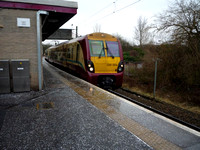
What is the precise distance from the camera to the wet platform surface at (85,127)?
2.90 m

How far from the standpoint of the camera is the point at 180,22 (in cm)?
1064

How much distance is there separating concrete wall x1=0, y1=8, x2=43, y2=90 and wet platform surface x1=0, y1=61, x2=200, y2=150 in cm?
161

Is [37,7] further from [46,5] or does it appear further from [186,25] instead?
[186,25]

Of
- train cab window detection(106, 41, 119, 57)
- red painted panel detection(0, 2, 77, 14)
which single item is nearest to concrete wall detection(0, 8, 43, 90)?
red painted panel detection(0, 2, 77, 14)

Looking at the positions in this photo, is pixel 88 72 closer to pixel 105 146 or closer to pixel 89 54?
pixel 89 54

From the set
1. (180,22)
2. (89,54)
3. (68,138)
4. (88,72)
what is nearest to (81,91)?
(88,72)

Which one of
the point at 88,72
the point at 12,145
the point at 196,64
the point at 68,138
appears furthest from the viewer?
the point at 196,64

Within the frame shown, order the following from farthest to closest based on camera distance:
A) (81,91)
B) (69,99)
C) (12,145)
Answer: (81,91)
(69,99)
(12,145)

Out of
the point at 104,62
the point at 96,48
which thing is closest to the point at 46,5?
the point at 96,48

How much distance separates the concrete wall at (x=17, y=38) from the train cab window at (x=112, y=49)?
3.83m

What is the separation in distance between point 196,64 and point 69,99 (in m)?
6.95

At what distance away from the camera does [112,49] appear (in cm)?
893

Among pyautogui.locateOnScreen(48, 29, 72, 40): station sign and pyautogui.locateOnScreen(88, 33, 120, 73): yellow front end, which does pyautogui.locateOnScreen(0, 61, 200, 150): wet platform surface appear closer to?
pyautogui.locateOnScreen(88, 33, 120, 73): yellow front end

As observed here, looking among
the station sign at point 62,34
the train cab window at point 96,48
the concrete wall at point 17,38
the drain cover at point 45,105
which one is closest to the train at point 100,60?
the train cab window at point 96,48
